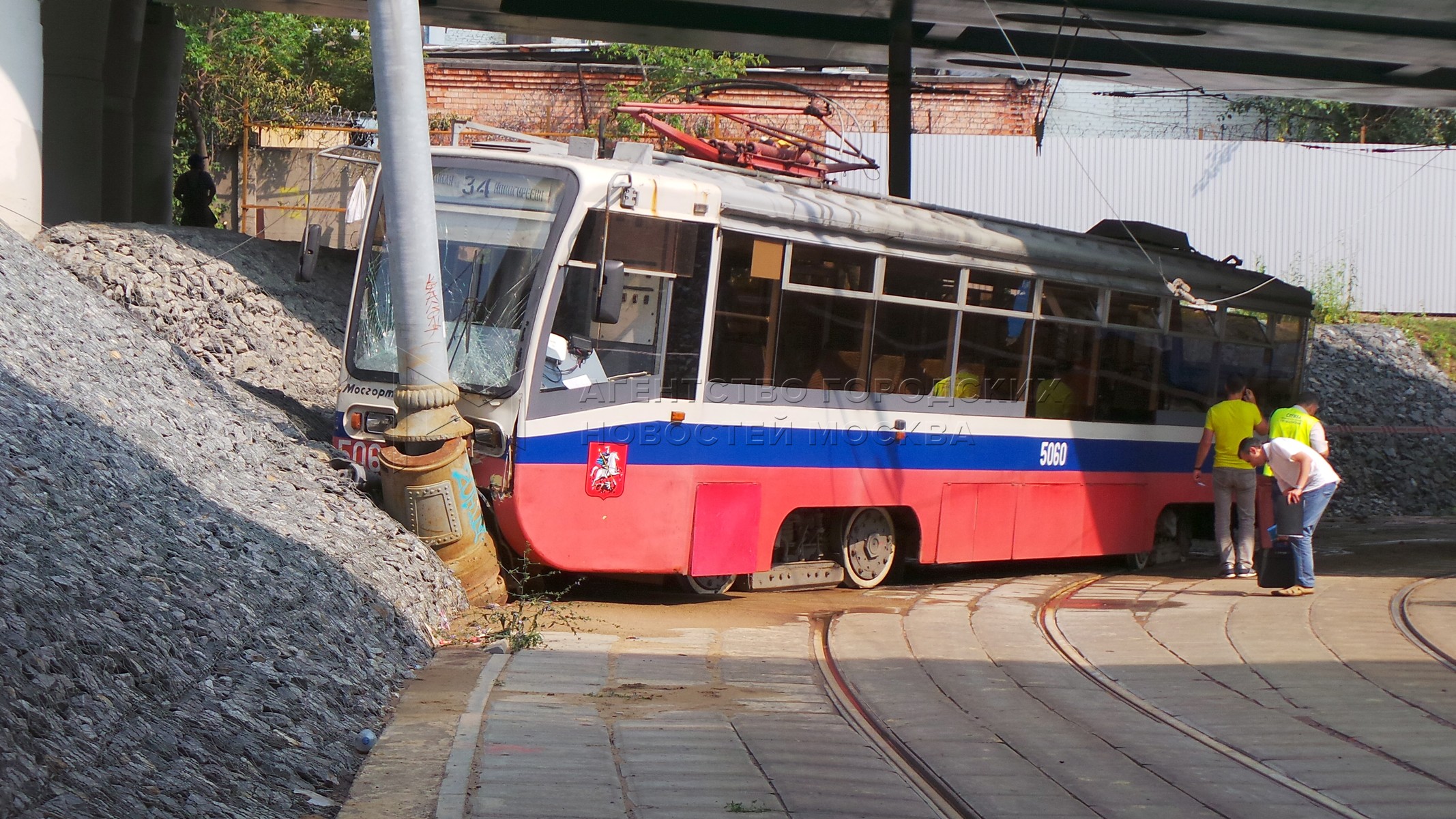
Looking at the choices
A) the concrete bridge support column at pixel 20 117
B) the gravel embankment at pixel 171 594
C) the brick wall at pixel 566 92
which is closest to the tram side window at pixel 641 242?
the gravel embankment at pixel 171 594

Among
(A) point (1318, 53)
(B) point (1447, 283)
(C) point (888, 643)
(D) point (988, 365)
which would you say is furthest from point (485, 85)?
(C) point (888, 643)

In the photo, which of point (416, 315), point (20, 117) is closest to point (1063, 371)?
point (416, 315)

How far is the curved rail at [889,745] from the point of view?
5.94 m

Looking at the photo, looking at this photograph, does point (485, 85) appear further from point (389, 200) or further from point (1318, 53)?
point (389, 200)

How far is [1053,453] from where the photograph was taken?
13.2 m

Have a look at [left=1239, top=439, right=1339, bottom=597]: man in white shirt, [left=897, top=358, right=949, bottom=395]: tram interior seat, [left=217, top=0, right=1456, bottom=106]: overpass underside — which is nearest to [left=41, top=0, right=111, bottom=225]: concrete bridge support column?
[left=217, top=0, right=1456, bottom=106]: overpass underside

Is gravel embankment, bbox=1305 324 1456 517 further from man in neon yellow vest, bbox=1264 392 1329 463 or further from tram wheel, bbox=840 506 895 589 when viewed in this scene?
tram wheel, bbox=840 506 895 589

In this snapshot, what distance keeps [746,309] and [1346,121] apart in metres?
31.5

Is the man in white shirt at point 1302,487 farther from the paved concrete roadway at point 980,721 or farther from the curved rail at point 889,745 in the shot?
the curved rail at point 889,745

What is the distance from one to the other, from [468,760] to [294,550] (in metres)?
2.56

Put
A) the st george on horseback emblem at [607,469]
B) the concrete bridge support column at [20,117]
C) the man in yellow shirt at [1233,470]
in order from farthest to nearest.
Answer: the concrete bridge support column at [20,117]
the man in yellow shirt at [1233,470]
the st george on horseback emblem at [607,469]

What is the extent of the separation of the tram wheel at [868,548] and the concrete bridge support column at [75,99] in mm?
12611

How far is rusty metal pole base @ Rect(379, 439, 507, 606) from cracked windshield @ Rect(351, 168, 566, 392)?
67 cm

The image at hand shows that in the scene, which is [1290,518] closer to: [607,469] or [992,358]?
[992,358]
